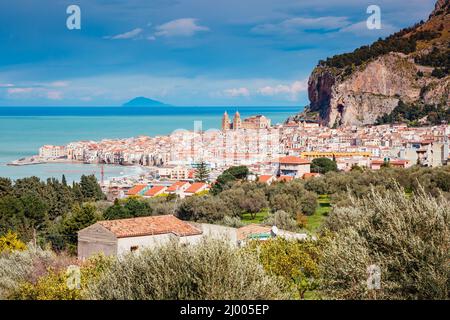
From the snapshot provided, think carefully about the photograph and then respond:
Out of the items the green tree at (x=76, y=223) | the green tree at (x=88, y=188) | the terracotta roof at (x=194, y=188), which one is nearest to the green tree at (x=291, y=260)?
the green tree at (x=76, y=223)

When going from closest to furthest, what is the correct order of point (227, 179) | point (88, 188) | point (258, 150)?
point (88, 188) → point (227, 179) → point (258, 150)

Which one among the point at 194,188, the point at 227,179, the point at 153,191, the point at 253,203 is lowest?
the point at 153,191

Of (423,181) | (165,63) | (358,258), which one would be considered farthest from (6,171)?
(358,258)

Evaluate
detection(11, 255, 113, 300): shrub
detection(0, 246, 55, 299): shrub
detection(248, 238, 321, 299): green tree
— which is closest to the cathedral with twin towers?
detection(248, 238, 321, 299): green tree

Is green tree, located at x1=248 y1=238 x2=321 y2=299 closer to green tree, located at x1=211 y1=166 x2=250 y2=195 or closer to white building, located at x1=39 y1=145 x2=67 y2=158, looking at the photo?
green tree, located at x1=211 y1=166 x2=250 y2=195

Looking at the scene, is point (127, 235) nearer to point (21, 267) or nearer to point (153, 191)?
point (21, 267)

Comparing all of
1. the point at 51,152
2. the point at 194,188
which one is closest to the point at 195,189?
the point at 194,188

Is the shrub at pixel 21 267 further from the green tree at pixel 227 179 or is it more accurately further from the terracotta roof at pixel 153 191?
the terracotta roof at pixel 153 191
